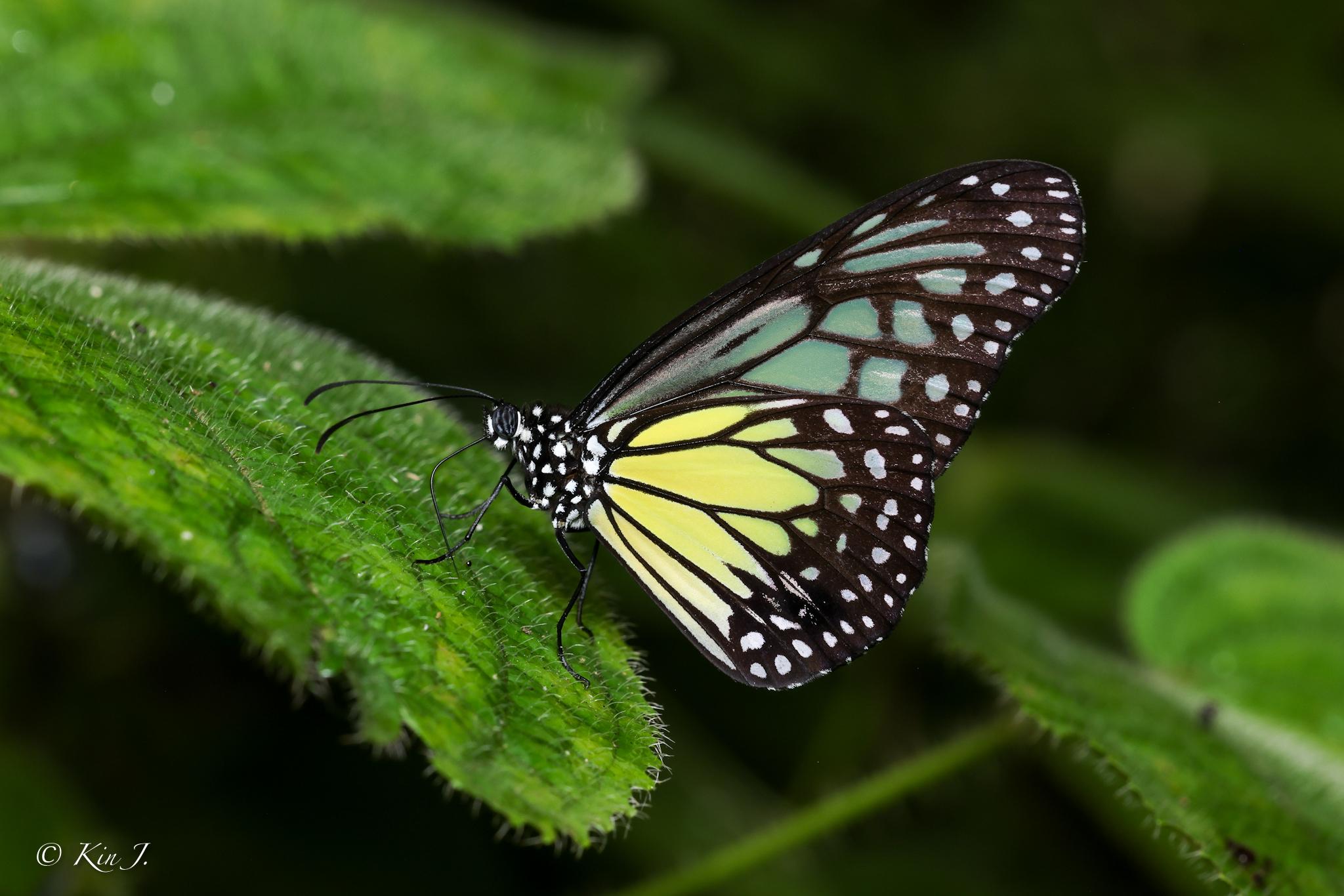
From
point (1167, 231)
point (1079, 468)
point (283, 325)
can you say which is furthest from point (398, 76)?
point (1167, 231)

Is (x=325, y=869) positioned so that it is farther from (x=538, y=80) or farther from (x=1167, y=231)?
(x=1167, y=231)

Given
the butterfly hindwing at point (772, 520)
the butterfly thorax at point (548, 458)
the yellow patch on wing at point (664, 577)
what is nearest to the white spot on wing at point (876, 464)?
the butterfly hindwing at point (772, 520)

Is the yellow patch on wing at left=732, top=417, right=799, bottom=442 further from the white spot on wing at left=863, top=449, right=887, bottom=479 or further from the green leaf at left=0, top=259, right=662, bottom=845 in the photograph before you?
the green leaf at left=0, top=259, right=662, bottom=845

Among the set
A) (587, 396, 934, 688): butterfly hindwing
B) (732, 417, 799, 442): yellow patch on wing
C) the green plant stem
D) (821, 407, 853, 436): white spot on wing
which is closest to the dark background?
the green plant stem

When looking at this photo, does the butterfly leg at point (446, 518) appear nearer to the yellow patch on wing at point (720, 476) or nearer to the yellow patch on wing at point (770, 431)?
the yellow patch on wing at point (720, 476)

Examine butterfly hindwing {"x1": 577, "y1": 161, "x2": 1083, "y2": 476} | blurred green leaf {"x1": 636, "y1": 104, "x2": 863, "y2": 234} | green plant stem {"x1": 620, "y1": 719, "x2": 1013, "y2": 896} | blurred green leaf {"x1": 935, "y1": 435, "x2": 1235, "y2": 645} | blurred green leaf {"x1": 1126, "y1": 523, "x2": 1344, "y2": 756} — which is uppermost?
butterfly hindwing {"x1": 577, "y1": 161, "x2": 1083, "y2": 476}

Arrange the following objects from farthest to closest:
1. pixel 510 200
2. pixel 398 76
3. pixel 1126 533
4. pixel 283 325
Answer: pixel 1126 533
pixel 398 76
pixel 510 200
pixel 283 325

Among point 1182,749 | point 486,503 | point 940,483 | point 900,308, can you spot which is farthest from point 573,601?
point 940,483
